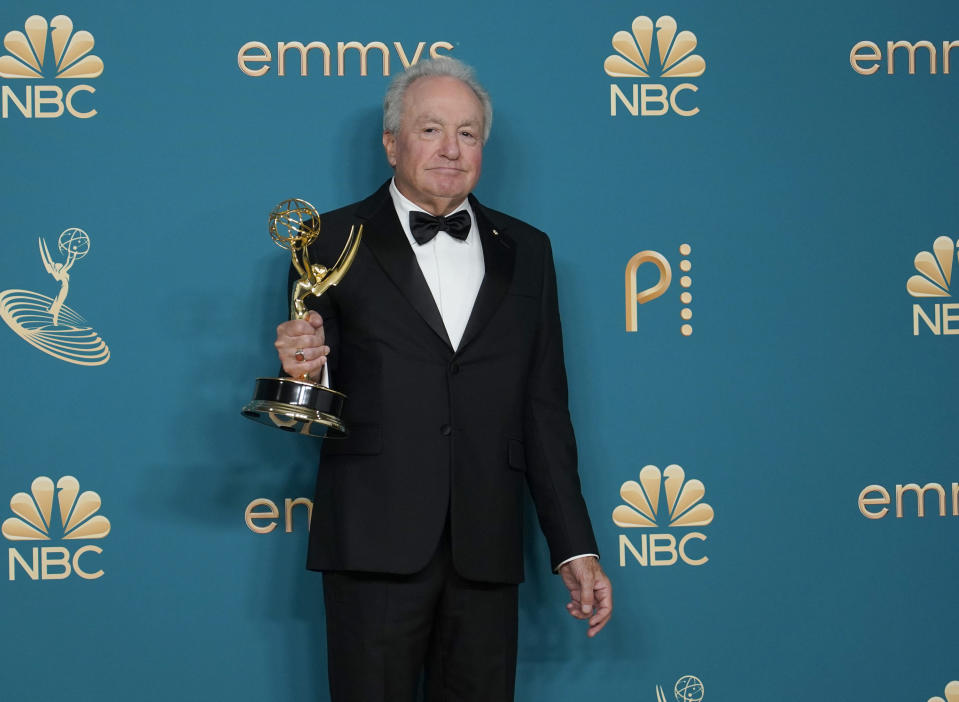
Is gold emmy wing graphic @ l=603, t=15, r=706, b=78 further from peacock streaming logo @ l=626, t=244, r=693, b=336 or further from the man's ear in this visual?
the man's ear

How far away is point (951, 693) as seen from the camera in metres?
2.51

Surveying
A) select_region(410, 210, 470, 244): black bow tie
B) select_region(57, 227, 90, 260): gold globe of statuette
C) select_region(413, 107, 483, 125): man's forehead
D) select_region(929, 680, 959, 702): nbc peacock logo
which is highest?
select_region(413, 107, 483, 125): man's forehead

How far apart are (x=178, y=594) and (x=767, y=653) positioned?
4.78ft

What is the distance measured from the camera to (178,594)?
2.34 metres

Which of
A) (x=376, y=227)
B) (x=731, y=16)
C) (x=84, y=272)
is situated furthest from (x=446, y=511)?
(x=731, y=16)

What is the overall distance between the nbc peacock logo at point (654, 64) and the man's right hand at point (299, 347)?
1.07m

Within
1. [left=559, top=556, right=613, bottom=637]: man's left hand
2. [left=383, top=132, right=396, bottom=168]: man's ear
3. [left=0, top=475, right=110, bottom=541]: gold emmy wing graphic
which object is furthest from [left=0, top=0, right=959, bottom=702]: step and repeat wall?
[left=559, top=556, right=613, bottom=637]: man's left hand

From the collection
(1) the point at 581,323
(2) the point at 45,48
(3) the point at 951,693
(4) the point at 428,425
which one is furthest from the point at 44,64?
(3) the point at 951,693

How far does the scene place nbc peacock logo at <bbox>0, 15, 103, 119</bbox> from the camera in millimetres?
2330

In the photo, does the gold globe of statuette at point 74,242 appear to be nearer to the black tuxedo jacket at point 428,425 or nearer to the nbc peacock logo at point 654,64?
the black tuxedo jacket at point 428,425

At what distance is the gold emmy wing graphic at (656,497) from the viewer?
2.46 metres

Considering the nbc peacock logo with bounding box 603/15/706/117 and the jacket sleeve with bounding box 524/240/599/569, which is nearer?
the jacket sleeve with bounding box 524/240/599/569

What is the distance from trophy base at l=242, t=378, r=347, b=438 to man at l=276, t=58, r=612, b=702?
38 millimetres

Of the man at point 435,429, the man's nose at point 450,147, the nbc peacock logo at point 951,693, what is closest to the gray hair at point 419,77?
the man at point 435,429
